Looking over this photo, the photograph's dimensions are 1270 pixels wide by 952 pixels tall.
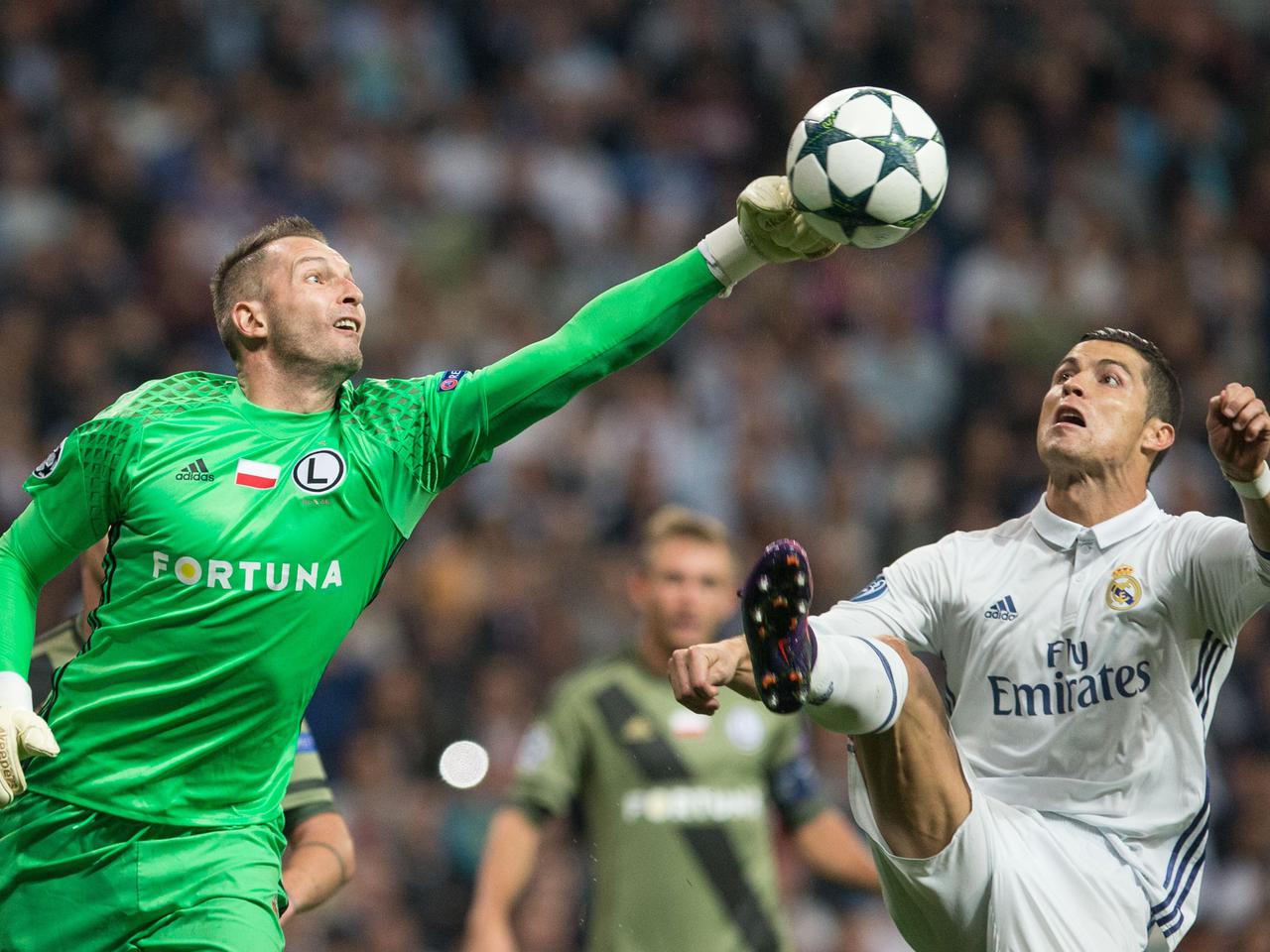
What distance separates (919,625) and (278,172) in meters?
7.25

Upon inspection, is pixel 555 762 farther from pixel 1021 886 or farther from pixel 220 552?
pixel 220 552

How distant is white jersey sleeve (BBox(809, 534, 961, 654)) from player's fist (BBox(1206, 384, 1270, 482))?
0.93 m

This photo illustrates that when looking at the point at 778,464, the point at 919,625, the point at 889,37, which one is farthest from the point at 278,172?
the point at 919,625

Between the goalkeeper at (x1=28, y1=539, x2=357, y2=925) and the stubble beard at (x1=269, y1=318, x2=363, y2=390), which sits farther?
the goalkeeper at (x1=28, y1=539, x2=357, y2=925)

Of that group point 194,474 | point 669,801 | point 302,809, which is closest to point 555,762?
point 669,801

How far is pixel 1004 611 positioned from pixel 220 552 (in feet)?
6.89

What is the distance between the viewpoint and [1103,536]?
4891 mm

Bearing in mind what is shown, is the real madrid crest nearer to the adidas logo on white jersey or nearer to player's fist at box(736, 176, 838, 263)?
the adidas logo on white jersey

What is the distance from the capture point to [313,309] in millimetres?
4461

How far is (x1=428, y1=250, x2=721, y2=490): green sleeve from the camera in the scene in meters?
4.42

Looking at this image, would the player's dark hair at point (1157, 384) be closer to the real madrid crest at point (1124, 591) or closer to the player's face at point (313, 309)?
the real madrid crest at point (1124, 591)

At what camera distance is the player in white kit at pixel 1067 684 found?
14.9 ft

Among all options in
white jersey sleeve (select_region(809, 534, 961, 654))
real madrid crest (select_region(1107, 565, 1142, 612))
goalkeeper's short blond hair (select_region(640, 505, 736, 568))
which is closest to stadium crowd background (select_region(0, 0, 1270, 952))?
goalkeeper's short blond hair (select_region(640, 505, 736, 568))

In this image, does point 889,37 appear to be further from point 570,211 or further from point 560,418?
point 560,418
